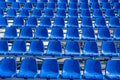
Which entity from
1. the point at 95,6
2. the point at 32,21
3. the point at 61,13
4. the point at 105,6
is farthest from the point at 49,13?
the point at 105,6

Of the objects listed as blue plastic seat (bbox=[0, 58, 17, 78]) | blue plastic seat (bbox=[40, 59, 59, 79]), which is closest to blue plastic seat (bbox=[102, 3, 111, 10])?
blue plastic seat (bbox=[40, 59, 59, 79])

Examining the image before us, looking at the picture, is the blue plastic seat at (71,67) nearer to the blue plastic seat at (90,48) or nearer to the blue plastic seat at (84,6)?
the blue plastic seat at (90,48)

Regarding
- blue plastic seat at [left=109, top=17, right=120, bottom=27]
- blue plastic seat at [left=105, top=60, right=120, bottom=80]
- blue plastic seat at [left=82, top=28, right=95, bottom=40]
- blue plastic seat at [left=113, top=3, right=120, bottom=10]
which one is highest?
blue plastic seat at [left=113, top=3, right=120, bottom=10]

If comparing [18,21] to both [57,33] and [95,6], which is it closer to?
[57,33]

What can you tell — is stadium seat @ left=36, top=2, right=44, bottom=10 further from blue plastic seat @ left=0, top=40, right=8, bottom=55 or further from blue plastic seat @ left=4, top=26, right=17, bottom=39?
blue plastic seat @ left=0, top=40, right=8, bottom=55

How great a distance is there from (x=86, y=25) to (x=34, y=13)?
208 cm

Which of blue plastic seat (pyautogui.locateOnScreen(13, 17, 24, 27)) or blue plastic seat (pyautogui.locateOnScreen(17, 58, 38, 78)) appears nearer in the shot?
blue plastic seat (pyautogui.locateOnScreen(17, 58, 38, 78))

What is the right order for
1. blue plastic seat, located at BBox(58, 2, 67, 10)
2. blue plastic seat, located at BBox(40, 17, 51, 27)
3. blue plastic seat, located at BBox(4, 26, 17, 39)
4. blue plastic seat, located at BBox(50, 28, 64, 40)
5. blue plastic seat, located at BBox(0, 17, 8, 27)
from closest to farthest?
blue plastic seat, located at BBox(4, 26, 17, 39) → blue plastic seat, located at BBox(50, 28, 64, 40) → blue plastic seat, located at BBox(0, 17, 8, 27) → blue plastic seat, located at BBox(40, 17, 51, 27) → blue plastic seat, located at BBox(58, 2, 67, 10)

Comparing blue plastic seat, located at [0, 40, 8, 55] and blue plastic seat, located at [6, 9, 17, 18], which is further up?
blue plastic seat, located at [6, 9, 17, 18]

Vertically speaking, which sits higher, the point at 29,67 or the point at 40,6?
the point at 40,6

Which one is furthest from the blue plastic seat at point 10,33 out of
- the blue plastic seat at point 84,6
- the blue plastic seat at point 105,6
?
the blue plastic seat at point 105,6

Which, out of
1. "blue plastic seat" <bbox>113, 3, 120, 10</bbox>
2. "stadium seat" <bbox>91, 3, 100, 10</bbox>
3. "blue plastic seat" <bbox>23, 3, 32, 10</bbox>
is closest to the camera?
"blue plastic seat" <bbox>23, 3, 32, 10</bbox>

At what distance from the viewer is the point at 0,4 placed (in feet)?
35.9

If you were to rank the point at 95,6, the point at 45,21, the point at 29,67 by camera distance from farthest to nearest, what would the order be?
1. the point at 95,6
2. the point at 45,21
3. the point at 29,67
